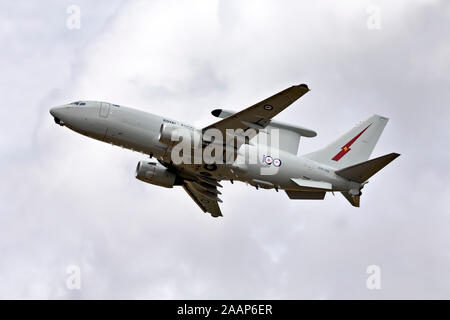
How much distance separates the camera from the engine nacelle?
6078 centimetres

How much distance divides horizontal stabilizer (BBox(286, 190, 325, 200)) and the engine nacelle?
30.0ft

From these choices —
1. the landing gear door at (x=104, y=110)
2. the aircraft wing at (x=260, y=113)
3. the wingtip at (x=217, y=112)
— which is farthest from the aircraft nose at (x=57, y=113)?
the wingtip at (x=217, y=112)

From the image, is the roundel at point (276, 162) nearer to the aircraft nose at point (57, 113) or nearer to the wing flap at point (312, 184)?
the wing flap at point (312, 184)

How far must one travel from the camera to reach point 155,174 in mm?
60781

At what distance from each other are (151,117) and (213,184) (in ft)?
29.7

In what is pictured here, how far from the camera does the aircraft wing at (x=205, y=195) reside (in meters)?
62.7

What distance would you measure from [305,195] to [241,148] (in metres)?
6.98

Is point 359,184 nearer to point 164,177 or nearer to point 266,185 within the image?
point 266,185

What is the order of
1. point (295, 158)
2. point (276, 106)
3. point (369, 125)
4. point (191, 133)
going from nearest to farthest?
point (276, 106) < point (191, 133) < point (295, 158) < point (369, 125)

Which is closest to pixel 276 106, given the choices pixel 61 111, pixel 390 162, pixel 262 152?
pixel 262 152

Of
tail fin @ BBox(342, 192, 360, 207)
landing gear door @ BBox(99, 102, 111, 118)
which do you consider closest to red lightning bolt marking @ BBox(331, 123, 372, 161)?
tail fin @ BBox(342, 192, 360, 207)

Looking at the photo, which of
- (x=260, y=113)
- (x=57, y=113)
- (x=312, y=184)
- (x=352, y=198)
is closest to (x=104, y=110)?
(x=57, y=113)

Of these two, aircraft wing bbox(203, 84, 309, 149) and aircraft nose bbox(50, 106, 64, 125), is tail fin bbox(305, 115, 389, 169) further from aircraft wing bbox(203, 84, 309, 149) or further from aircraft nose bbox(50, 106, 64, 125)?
aircraft nose bbox(50, 106, 64, 125)

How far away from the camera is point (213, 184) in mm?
61500
